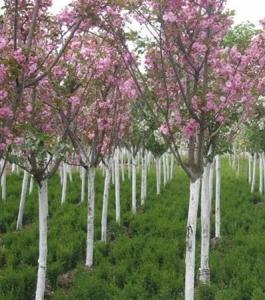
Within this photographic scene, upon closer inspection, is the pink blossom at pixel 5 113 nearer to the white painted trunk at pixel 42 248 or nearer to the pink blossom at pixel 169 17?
the pink blossom at pixel 169 17

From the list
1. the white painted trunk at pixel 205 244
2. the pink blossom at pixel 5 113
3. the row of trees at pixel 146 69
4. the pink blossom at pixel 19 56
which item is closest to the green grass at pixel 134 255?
the white painted trunk at pixel 205 244

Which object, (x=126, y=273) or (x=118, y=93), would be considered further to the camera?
(x=118, y=93)

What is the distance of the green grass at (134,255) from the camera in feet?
20.7

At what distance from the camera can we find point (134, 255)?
25.7ft

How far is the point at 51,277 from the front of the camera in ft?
23.4

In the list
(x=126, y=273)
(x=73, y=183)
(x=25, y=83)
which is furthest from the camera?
(x=73, y=183)

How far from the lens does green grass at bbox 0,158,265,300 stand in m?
6.31

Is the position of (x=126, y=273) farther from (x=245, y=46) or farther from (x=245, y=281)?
(x=245, y=46)

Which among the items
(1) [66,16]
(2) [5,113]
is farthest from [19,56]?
(1) [66,16]

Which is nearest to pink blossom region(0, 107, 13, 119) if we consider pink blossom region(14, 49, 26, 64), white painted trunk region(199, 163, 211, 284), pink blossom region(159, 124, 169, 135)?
pink blossom region(14, 49, 26, 64)

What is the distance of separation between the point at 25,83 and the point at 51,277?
12.1ft

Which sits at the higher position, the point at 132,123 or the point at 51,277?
the point at 132,123

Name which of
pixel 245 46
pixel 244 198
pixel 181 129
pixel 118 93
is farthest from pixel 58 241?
pixel 244 198

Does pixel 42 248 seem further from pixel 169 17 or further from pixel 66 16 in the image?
pixel 169 17
